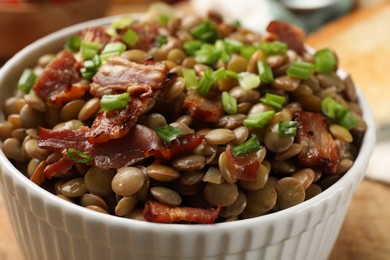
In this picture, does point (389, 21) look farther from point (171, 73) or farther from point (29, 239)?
point (29, 239)

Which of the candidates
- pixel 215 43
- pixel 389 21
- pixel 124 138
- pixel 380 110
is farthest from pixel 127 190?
pixel 389 21

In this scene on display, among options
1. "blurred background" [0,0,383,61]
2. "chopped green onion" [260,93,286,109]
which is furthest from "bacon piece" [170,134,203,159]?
"blurred background" [0,0,383,61]

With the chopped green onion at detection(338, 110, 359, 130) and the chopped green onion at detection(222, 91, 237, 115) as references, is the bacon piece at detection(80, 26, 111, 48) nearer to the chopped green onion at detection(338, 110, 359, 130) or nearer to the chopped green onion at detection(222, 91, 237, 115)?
the chopped green onion at detection(222, 91, 237, 115)

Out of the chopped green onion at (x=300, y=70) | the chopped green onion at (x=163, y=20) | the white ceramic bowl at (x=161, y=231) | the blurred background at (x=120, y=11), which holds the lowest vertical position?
the blurred background at (x=120, y=11)

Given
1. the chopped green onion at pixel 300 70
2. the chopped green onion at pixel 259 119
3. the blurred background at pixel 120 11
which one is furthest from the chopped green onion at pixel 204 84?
the blurred background at pixel 120 11

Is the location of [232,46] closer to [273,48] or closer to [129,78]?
[273,48]

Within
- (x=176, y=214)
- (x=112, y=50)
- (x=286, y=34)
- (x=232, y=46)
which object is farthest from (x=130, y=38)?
(x=176, y=214)

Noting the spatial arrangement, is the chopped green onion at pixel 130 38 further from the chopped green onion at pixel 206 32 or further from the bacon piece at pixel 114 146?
the bacon piece at pixel 114 146
